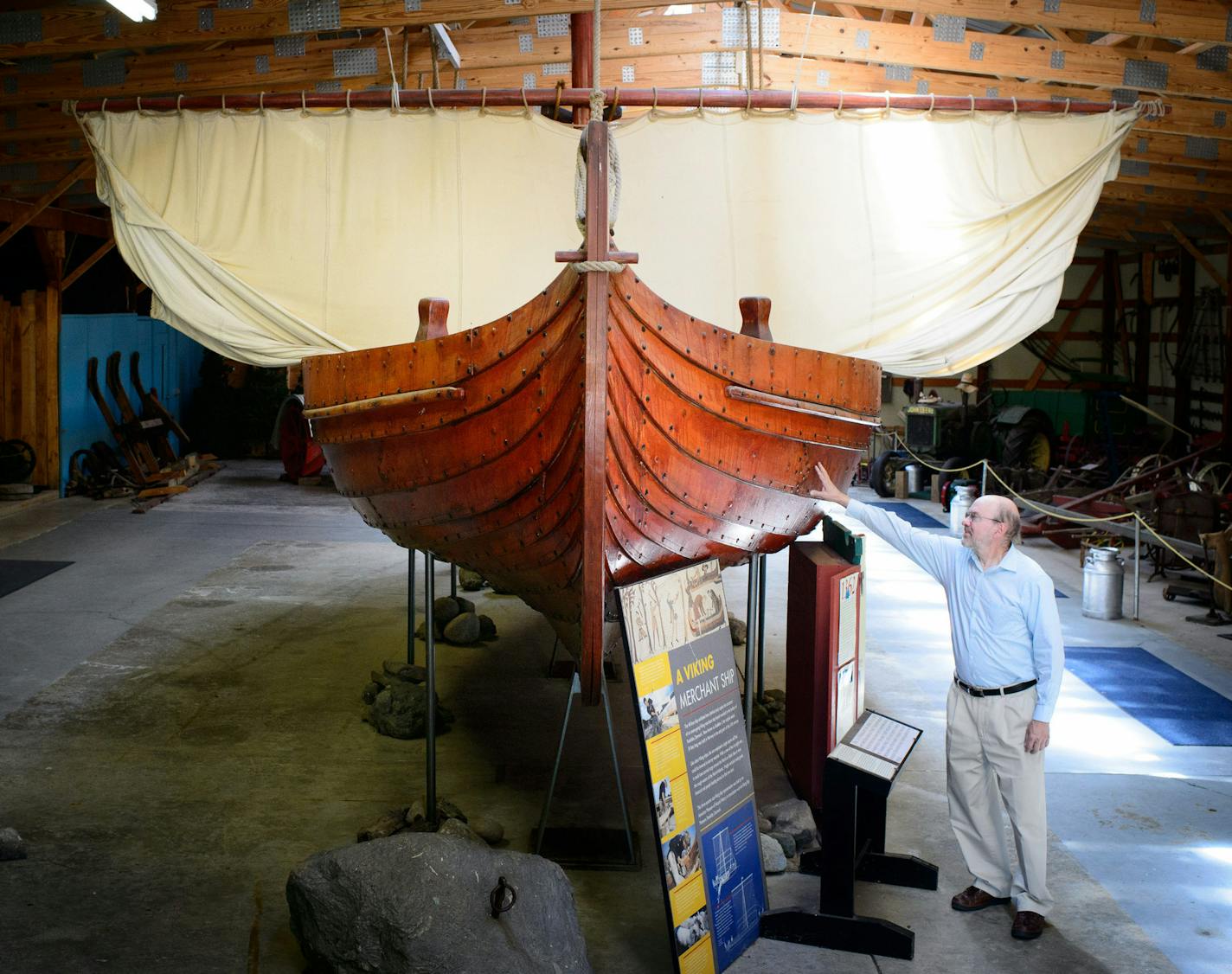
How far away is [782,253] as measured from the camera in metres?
6.62

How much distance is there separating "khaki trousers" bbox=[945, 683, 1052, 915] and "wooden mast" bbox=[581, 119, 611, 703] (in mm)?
1403

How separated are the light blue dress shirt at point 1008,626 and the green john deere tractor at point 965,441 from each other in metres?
10.4

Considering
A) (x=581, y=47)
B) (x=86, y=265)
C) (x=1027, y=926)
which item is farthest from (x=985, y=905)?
(x=86, y=265)

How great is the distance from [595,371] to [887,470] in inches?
473

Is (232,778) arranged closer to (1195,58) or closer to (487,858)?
(487,858)

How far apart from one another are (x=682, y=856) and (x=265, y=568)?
691 cm

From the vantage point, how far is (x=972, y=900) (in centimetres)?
409

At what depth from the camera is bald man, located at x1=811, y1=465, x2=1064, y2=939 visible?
3.91m

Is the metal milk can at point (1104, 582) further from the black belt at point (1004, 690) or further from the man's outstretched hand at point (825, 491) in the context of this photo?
the black belt at point (1004, 690)

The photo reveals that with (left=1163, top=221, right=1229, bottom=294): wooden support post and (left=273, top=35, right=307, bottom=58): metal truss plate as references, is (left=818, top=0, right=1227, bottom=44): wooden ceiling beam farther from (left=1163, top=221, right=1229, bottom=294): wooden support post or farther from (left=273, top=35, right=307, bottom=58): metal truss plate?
(left=1163, top=221, right=1229, bottom=294): wooden support post

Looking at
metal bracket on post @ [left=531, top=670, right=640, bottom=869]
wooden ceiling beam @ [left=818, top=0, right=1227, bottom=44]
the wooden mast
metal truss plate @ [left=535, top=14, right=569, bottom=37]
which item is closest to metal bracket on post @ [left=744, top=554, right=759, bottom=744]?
metal bracket on post @ [left=531, top=670, right=640, bottom=869]

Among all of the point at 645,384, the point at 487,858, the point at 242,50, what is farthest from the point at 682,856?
the point at 242,50

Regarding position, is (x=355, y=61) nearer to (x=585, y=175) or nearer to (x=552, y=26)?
(x=552, y=26)

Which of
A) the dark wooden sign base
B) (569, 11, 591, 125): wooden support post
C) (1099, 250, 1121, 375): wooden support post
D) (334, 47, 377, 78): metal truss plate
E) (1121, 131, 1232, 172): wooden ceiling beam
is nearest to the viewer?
the dark wooden sign base
